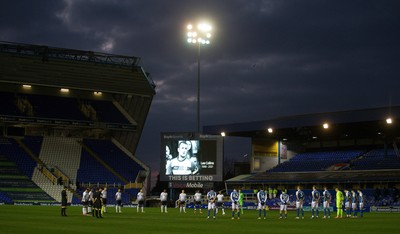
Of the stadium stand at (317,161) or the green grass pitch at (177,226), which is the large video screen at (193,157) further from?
the green grass pitch at (177,226)

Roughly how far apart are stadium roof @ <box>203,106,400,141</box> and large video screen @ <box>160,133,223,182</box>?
1401cm

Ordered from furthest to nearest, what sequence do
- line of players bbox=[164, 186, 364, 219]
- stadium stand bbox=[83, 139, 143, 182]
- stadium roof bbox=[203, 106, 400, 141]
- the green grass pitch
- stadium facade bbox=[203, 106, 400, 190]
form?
1. stadium stand bbox=[83, 139, 143, 182]
2. stadium facade bbox=[203, 106, 400, 190]
3. stadium roof bbox=[203, 106, 400, 141]
4. line of players bbox=[164, 186, 364, 219]
5. the green grass pitch

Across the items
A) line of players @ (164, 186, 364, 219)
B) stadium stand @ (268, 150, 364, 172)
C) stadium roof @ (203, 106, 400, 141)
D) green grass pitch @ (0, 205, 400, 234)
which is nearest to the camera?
green grass pitch @ (0, 205, 400, 234)

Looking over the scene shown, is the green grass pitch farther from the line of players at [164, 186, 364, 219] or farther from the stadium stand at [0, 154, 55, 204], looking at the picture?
the stadium stand at [0, 154, 55, 204]

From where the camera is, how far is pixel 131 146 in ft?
288

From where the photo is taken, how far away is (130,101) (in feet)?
Result: 279

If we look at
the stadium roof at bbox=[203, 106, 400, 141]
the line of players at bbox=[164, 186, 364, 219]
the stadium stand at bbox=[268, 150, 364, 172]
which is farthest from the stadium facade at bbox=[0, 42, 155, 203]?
the line of players at bbox=[164, 186, 364, 219]

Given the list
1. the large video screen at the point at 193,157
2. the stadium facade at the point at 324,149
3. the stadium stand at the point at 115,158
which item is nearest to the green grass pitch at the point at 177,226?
the large video screen at the point at 193,157

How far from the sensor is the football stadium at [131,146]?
63000mm

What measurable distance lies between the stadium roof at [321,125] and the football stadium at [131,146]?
4.9 inches

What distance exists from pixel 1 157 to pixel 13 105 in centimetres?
747

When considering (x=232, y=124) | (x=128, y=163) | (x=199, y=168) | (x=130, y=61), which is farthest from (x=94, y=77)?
(x=199, y=168)

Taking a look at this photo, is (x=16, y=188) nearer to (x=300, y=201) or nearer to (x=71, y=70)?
(x=71, y=70)

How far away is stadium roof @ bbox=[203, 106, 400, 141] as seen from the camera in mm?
65250
